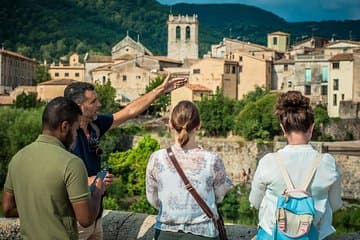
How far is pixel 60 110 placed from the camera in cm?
388

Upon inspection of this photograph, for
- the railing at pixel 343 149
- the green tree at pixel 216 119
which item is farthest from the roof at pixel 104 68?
the railing at pixel 343 149

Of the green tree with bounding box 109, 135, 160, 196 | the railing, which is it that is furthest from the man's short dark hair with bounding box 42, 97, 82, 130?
the railing

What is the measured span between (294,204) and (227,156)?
30.0 meters

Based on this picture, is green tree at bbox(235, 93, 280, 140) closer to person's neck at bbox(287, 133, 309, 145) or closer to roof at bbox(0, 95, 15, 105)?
roof at bbox(0, 95, 15, 105)

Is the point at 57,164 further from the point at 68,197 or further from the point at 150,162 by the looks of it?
the point at 150,162

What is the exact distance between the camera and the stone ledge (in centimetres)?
515

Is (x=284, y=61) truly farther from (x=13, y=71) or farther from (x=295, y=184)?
(x=295, y=184)

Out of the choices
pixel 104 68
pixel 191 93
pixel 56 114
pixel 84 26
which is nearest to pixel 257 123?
pixel 191 93

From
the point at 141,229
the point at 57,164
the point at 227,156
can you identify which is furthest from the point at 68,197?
the point at 227,156

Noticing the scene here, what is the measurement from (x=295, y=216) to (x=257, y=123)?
34915 mm

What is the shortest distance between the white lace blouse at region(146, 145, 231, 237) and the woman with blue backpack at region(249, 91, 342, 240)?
0.93 ft

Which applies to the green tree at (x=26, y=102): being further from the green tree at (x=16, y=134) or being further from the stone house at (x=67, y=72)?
the stone house at (x=67, y=72)

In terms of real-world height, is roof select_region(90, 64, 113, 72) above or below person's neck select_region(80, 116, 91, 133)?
above

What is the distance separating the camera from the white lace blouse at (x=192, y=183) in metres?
4.29
